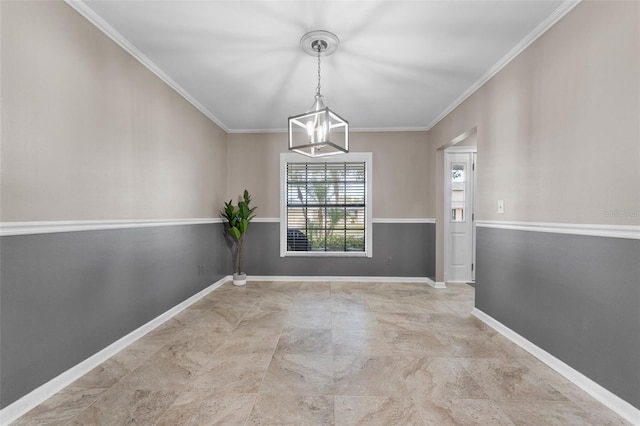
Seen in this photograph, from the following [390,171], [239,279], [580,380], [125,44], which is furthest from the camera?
[390,171]

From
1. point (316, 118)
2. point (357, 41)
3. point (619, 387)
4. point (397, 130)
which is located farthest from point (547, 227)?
point (397, 130)

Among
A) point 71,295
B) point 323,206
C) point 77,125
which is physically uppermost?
point 77,125

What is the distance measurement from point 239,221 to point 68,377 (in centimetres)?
284

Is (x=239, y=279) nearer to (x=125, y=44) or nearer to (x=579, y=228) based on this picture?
(x=125, y=44)

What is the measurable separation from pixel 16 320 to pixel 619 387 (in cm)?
336

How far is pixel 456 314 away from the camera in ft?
10.3

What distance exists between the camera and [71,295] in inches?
73.4

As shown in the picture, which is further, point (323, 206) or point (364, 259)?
point (323, 206)

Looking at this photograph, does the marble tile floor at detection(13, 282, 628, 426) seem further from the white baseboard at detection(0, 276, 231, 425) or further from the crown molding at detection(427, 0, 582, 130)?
the crown molding at detection(427, 0, 582, 130)

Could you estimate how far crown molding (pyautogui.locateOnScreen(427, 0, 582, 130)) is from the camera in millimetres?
1922

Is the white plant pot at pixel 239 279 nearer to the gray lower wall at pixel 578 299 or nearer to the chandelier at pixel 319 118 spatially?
the chandelier at pixel 319 118

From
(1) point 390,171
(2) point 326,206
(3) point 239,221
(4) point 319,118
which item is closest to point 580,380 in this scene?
(4) point 319,118

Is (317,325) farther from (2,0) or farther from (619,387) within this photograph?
(2,0)

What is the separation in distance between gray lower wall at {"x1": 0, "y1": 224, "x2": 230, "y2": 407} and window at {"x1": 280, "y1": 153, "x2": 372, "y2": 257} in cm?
213
